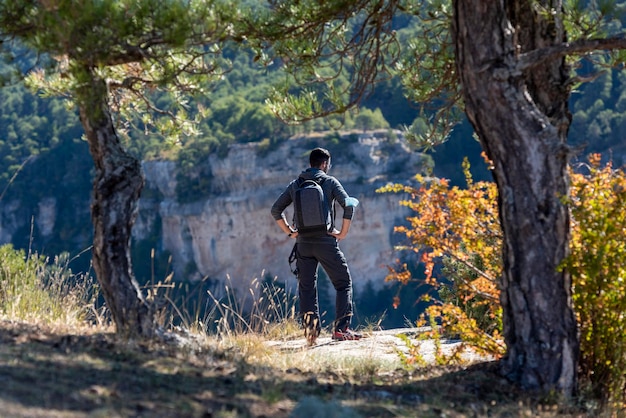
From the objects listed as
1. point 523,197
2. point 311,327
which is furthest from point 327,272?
point 523,197

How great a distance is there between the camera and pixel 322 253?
17.8 feet

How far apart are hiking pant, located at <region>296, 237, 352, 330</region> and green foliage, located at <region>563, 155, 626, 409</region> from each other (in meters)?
1.83

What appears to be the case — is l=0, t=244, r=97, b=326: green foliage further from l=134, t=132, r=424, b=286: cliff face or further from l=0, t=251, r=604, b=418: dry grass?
l=134, t=132, r=424, b=286: cliff face

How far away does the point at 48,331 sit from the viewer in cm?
416

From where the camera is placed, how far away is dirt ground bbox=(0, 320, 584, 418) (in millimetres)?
2838

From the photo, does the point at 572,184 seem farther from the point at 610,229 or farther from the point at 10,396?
the point at 10,396

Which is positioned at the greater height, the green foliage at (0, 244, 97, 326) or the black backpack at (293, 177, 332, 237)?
the black backpack at (293, 177, 332, 237)

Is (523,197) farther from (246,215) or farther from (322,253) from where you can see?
(246,215)

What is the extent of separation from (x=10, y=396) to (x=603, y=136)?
38.1m

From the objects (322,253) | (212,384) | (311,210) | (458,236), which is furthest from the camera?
(322,253)

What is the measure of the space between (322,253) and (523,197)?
1.95 m

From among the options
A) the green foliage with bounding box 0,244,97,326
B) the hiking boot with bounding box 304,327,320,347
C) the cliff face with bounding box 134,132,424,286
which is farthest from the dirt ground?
the cliff face with bounding box 134,132,424,286

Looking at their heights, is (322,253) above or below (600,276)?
above

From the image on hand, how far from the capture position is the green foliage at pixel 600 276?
369 centimetres
